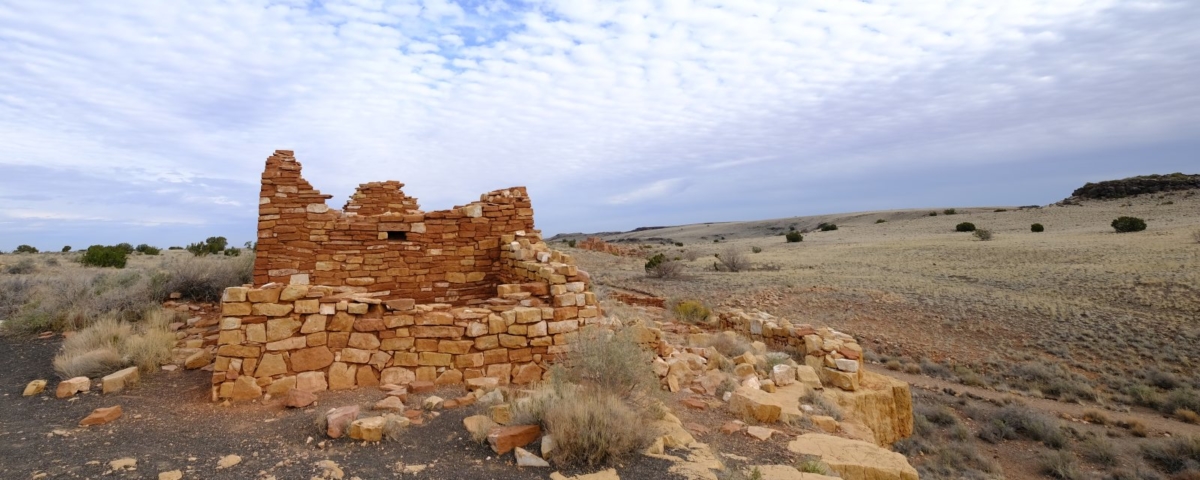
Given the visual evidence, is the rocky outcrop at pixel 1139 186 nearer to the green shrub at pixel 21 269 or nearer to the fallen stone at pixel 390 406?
the fallen stone at pixel 390 406

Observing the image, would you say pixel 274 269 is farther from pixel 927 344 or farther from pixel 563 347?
pixel 927 344

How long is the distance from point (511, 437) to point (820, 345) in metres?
6.45

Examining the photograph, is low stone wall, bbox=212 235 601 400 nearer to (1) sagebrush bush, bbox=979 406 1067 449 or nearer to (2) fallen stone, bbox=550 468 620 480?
(2) fallen stone, bbox=550 468 620 480

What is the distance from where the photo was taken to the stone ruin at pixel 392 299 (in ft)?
19.8

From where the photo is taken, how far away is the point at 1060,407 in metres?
10.2

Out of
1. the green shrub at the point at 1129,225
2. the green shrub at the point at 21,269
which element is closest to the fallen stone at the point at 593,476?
the green shrub at the point at 21,269

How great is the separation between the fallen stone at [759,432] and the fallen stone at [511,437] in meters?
2.24

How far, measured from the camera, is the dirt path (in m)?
9.26

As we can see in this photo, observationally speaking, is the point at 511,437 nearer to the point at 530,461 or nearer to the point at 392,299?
the point at 530,461

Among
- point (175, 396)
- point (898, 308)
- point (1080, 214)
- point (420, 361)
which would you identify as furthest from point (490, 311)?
point (1080, 214)

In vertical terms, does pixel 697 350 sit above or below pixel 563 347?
below

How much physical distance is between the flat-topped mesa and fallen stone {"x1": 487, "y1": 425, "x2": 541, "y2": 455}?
13.2 ft

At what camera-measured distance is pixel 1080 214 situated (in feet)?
148

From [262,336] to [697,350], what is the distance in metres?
5.93
